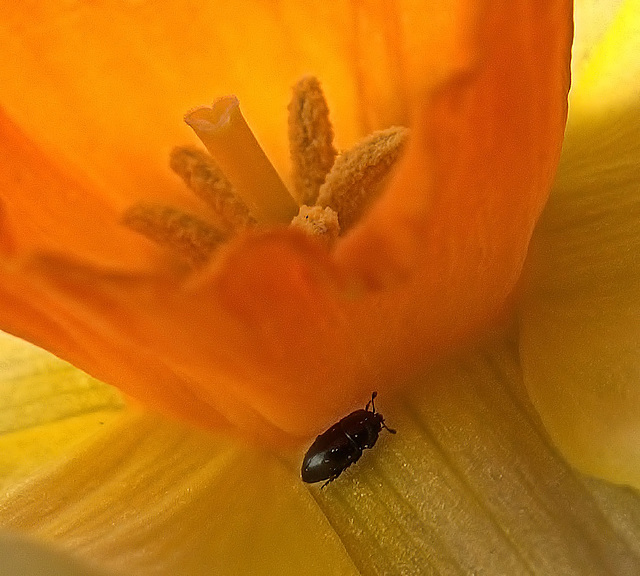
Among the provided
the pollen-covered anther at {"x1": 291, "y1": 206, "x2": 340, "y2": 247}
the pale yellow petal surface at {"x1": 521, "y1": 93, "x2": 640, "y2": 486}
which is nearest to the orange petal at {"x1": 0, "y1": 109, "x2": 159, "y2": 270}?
the pollen-covered anther at {"x1": 291, "y1": 206, "x2": 340, "y2": 247}

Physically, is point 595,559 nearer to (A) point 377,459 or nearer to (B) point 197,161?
(A) point 377,459

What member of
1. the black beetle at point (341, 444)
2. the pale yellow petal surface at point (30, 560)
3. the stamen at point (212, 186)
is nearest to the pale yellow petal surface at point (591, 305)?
the black beetle at point (341, 444)

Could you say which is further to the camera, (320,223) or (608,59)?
(608,59)

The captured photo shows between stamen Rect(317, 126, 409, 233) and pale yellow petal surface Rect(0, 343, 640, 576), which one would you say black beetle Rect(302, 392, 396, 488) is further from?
stamen Rect(317, 126, 409, 233)

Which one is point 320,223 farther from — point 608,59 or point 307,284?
point 608,59

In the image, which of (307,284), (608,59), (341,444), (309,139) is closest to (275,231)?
(307,284)

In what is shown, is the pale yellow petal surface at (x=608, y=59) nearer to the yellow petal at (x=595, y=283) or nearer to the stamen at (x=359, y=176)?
the yellow petal at (x=595, y=283)
